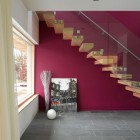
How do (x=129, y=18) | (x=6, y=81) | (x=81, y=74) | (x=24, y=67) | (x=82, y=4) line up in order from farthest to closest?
(x=81, y=74) < (x=129, y=18) < (x=24, y=67) < (x=82, y=4) < (x=6, y=81)

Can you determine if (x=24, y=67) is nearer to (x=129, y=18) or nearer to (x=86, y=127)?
(x=86, y=127)

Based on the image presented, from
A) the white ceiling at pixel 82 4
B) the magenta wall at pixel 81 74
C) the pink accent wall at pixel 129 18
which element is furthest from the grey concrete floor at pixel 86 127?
the pink accent wall at pixel 129 18

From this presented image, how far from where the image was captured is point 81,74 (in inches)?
266

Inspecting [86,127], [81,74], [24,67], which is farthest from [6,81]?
[81,74]

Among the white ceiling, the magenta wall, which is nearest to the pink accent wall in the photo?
the magenta wall

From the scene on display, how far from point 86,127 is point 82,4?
2.59 m

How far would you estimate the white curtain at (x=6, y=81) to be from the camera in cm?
214

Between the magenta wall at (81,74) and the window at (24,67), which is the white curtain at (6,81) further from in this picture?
the magenta wall at (81,74)

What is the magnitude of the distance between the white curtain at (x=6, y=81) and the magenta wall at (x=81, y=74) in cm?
418

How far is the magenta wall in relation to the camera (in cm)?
667

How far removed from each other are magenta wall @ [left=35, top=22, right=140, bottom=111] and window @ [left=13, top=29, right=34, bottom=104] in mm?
191

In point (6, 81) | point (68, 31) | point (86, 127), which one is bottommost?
point (86, 127)

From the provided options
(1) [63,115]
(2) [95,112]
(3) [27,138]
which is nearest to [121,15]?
(2) [95,112]

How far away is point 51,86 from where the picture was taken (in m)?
6.64
